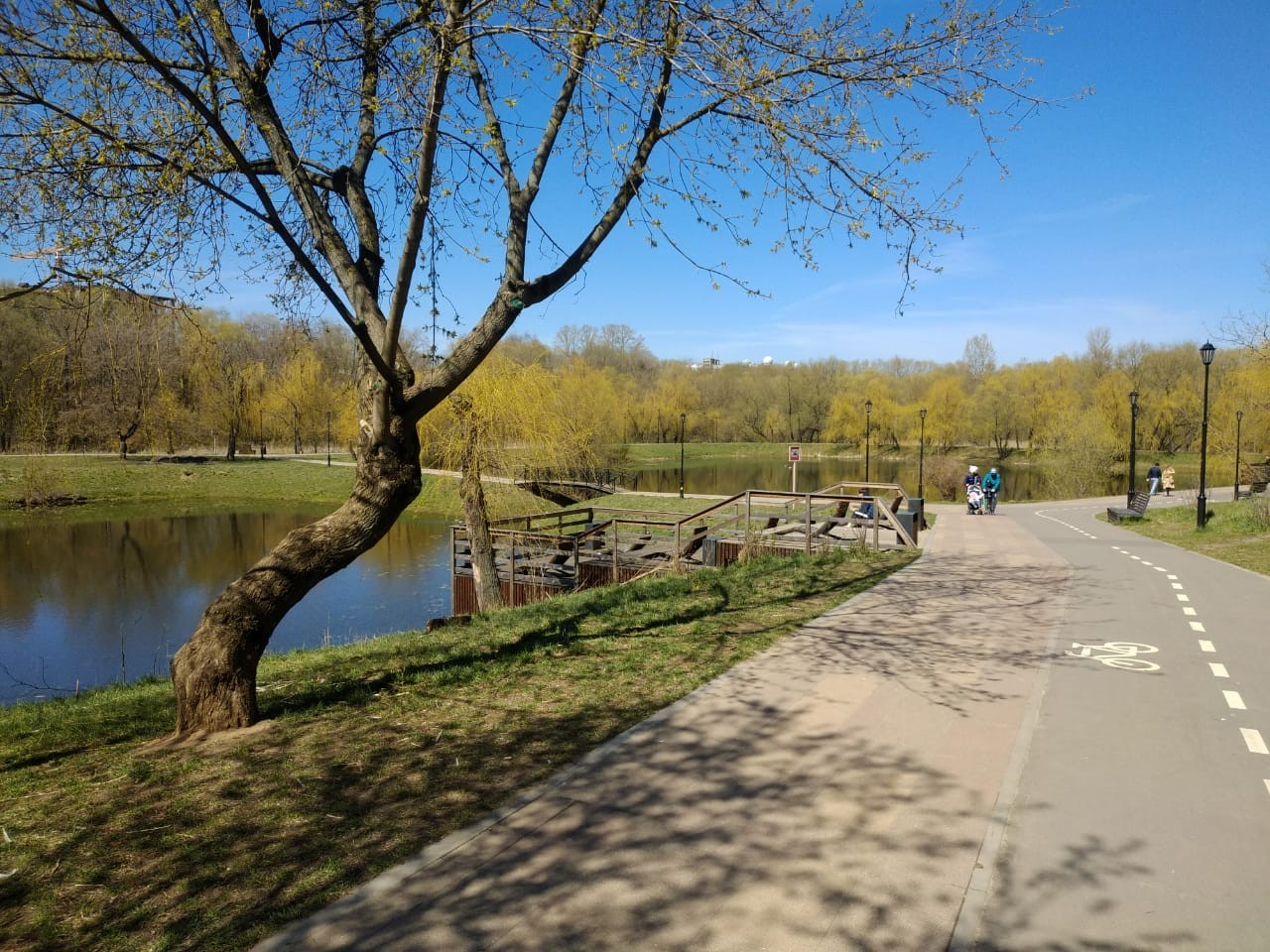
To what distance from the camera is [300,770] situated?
4.66m

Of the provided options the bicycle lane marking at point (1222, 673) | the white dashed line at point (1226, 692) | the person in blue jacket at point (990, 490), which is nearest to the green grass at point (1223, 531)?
the bicycle lane marking at point (1222, 673)

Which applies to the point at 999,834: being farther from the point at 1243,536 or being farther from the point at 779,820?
the point at 1243,536

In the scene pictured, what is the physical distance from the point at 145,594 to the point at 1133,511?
3079 cm

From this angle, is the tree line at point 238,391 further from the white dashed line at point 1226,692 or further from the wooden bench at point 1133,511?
the white dashed line at point 1226,692

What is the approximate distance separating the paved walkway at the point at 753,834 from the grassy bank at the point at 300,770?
285mm

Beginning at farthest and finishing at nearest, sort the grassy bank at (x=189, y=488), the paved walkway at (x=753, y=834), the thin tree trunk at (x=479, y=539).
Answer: the grassy bank at (x=189, y=488), the thin tree trunk at (x=479, y=539), the paved walkway at (x=753, y=834)

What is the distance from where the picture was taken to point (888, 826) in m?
4.06

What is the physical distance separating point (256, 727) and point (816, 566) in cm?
923

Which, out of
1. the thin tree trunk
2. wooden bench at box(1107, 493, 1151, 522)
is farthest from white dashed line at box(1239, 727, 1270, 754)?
wooden bench at box(1107, 493, 1151, 522)

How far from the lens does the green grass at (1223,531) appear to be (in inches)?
634

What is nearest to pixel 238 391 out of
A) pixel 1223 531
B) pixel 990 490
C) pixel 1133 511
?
pixel 1223 531

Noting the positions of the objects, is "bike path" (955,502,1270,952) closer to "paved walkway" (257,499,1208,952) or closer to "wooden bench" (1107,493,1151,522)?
"paved walkway" (257,499,1208,952)

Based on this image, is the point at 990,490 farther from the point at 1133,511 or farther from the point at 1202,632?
the point at 1202,632

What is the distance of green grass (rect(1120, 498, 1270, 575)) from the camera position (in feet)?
52.9
